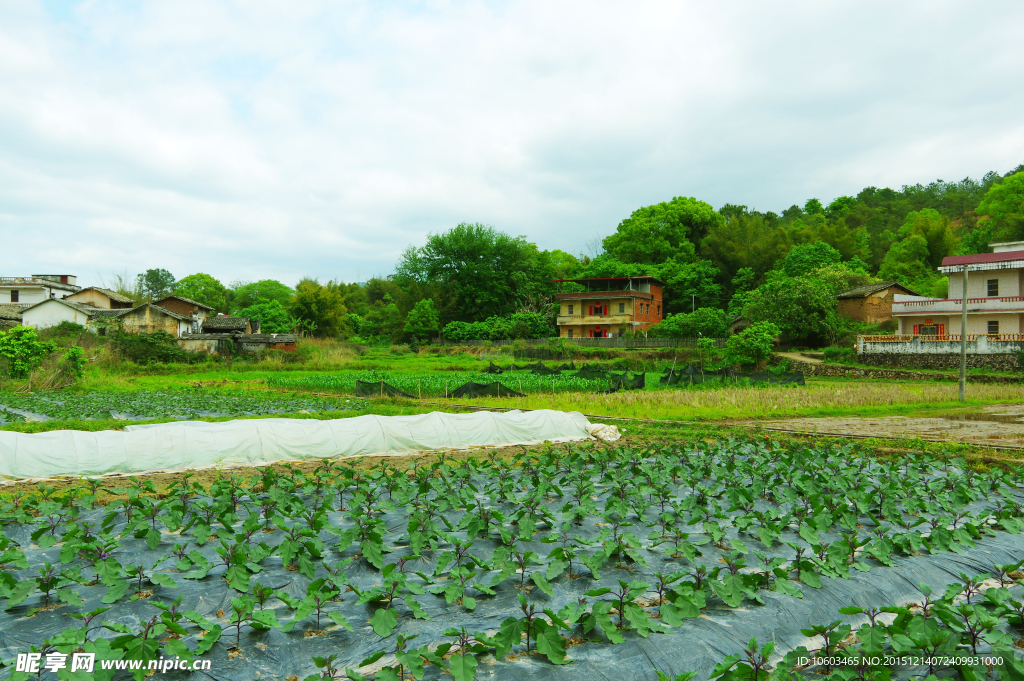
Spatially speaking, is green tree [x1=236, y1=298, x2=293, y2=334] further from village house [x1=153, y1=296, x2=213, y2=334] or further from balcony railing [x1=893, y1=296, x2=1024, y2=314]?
balcony railing [x1=893, y1=296, x2=1024, y2=314]

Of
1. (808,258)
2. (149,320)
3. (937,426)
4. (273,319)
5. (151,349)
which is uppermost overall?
(808,258)

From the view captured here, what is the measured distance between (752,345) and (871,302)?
48.0 feet

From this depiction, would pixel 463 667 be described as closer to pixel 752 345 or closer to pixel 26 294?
pixel 752 345

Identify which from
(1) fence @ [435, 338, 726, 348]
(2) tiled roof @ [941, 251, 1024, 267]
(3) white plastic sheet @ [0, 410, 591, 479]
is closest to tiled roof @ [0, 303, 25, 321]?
(1) fence @ [435, 338, 726, 348]

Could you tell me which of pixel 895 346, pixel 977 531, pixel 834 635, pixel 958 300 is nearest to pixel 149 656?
pixel 834 635

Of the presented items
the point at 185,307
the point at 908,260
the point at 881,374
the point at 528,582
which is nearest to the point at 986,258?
the point at 881,374

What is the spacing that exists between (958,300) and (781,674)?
3990 cm

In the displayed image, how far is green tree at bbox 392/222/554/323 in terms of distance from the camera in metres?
58.5

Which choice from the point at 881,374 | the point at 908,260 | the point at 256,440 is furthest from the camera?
the point at 908,260

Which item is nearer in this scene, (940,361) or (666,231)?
(940,361)

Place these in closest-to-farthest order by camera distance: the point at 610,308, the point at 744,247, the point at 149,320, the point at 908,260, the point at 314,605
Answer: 1. the point at 314,605
2. the point at 149,320
3. the point at 908,260
4. the point at 610,308
5. the point at 744,247

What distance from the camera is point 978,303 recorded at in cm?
3356

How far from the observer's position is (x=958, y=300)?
1352 inches

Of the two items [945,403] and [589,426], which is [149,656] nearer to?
[589,426]
